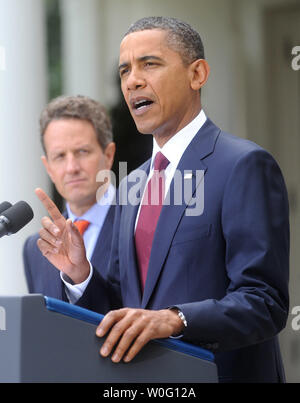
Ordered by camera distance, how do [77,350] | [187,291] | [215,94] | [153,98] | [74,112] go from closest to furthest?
[77,350], [187,291], [153,98], [74,112], [215,94]

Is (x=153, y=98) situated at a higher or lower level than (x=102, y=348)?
higher

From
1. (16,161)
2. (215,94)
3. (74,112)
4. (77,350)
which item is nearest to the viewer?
(77,350)

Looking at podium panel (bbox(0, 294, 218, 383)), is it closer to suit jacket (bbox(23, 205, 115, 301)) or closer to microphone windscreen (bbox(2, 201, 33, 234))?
microphone windscreen (bbox(2, 201, 33, 234))

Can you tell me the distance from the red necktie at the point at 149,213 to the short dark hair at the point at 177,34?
0.94 feet

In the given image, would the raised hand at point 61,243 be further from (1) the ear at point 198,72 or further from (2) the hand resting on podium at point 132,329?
(1) the ear at point 198,72

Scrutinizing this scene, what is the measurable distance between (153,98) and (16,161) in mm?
2238

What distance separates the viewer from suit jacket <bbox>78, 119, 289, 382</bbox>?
158 cm

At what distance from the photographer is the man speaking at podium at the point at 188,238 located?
1.56 metres

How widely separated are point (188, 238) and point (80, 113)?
1.18 metres

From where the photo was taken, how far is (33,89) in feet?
13.6

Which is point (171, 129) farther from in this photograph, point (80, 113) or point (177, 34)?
point (80, 113)

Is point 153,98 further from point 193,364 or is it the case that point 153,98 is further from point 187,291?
point 193,364

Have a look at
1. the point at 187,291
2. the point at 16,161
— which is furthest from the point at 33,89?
the point at 187,291
